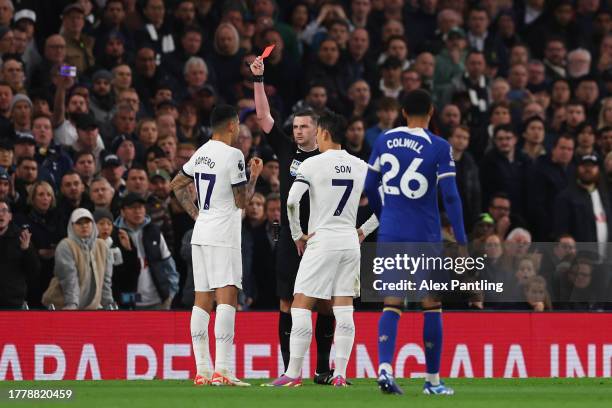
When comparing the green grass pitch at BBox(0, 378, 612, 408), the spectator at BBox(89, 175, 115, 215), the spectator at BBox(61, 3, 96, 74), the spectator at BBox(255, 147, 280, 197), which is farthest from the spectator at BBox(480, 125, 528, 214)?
the green grass pitch at BBox(0, 378, 612, 408)

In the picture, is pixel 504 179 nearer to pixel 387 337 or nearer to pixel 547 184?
pixel 547 184

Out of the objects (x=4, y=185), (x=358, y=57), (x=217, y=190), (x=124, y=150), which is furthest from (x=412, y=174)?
(x=358, y=57)

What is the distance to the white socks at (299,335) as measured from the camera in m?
13.2

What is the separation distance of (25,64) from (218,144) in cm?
705

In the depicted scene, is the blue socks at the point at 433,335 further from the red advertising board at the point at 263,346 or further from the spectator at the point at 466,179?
the spectator at the point at 466,179

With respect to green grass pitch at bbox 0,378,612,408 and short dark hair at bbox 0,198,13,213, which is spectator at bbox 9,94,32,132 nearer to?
short dark hair at bbox 0,198,13,213

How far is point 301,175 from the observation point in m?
13.1

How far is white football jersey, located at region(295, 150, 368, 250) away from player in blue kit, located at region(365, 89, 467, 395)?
0.75 meters

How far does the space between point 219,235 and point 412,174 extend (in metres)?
2.08

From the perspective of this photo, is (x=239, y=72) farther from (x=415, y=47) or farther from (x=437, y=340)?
(x=437, y=340)

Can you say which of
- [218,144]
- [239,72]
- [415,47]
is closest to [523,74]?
[415,47]

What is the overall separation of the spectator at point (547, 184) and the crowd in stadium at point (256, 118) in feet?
0.08

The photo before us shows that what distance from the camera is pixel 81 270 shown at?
16641 millimetres

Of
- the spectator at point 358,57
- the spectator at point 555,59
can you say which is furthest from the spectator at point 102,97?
the spectator at point 555,59
